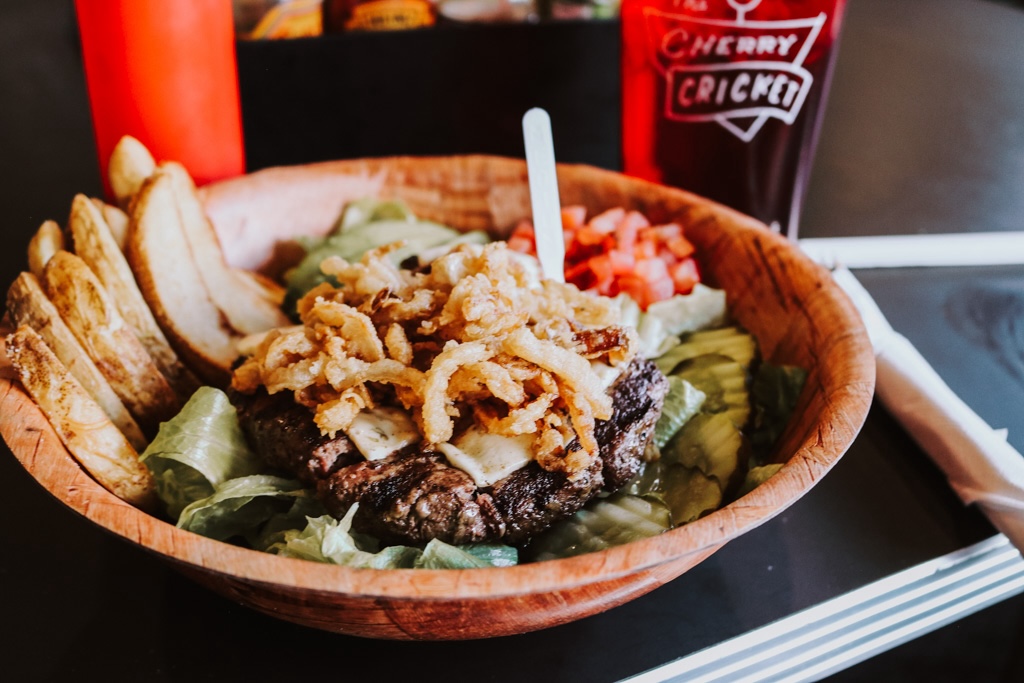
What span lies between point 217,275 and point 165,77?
0.51m

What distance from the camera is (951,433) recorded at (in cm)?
141

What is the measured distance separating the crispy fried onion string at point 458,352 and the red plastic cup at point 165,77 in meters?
0.73

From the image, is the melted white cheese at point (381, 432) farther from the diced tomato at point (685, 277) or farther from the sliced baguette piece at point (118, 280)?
the diced tomato at point (685, 277)

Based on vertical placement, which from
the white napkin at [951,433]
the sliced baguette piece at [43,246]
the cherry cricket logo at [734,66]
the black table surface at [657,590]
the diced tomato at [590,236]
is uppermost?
the cherry cricket logo at [734,66]

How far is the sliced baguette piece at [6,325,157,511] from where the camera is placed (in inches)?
43.7

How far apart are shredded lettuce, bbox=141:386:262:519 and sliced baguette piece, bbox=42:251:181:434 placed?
0.13 metres

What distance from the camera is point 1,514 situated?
1.37 meters

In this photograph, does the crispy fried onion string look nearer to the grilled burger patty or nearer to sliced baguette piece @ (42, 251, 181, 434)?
the grilled burger patty

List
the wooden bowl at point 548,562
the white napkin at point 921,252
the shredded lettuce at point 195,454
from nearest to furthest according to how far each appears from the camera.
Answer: the wooden bowl at point 548,562 → the shredded lettuce at point 195,454 → the white napkin at point 921,252

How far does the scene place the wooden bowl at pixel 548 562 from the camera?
879 millimetres

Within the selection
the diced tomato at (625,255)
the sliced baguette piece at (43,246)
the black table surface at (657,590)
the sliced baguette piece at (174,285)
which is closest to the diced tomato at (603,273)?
the diced tomato at (625,255)

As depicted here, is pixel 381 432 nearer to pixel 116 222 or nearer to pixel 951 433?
pixel 116 222

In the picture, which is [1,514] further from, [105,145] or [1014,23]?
[1014,23]

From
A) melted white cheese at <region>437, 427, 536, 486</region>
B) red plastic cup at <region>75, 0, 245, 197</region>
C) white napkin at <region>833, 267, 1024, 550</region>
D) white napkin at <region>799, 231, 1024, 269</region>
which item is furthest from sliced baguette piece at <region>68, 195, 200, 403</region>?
white napkin at <region>799, 231, 1024, 269</region>
